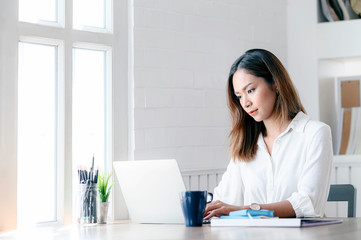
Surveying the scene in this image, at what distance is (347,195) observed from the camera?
2930 mm

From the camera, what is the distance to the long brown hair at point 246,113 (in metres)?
2.73

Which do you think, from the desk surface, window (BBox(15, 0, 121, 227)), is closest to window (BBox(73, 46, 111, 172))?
window (BBox(15, 0, 121, 227))

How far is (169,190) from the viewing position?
2367 mm

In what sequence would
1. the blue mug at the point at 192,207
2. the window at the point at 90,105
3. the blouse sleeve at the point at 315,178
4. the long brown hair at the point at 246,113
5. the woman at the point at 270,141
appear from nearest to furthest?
1. the blue mug at the point at 192,207
2. the blouse sleeve at the point at 315,178
3. the woman at the point at 270,141
4. the long brown hair at the point at 246,113
5. the window at the point at 90,105

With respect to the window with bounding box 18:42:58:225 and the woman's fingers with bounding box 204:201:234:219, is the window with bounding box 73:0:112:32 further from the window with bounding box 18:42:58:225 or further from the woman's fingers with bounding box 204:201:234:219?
the woman's fingers with bounding box 204:201:234:219

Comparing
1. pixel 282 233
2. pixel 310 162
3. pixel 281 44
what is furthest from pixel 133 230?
pixel 281 44

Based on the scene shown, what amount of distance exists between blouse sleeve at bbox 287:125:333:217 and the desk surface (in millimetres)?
212

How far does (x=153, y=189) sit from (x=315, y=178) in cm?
65

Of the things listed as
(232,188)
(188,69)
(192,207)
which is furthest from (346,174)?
(192,207)

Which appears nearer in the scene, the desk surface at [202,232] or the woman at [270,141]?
the desk surface at [202,232]

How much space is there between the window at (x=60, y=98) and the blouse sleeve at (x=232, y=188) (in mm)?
862

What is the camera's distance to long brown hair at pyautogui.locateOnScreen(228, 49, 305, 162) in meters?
2.73

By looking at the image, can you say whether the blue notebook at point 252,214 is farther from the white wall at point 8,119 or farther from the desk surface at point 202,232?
the white wall at point 8,119

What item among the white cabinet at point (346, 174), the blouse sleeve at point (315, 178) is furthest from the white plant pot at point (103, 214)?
the white cabinet at point (346, 174)
